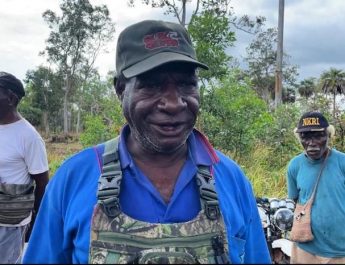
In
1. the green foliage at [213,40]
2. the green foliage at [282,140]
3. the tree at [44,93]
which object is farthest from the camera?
the tree at [44,93]

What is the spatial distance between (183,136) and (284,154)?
31.8 ft

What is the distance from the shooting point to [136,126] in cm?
174

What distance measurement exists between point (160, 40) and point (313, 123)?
10.3 ft

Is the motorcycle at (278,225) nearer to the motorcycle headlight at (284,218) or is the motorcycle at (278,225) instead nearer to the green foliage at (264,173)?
the motorcycle headlight at (284,218)

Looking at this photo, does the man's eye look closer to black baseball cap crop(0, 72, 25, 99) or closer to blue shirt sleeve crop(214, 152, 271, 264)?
blue shirt sleeve crop(214, 152, 271, 264)

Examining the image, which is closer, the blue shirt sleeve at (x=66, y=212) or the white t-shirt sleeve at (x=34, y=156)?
the blue shirt sleeve at (x=66, y=212)

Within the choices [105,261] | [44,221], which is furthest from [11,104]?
[105,261]

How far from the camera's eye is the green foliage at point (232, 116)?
9.98 metres

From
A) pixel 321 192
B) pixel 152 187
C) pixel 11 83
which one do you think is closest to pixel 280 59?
pixel 321 192

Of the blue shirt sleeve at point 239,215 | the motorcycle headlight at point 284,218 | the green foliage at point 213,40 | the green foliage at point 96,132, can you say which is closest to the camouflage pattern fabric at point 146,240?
the blue shirt sleeve at point 239,215

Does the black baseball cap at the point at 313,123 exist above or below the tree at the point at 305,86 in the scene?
below

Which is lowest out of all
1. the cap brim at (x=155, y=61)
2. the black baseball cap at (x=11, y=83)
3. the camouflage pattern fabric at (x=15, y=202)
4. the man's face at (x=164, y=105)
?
the camouflage pattern fabric at (x=15, y=202)

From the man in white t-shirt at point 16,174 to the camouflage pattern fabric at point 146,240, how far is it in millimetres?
2463

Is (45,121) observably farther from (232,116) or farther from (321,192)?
(321,192)
